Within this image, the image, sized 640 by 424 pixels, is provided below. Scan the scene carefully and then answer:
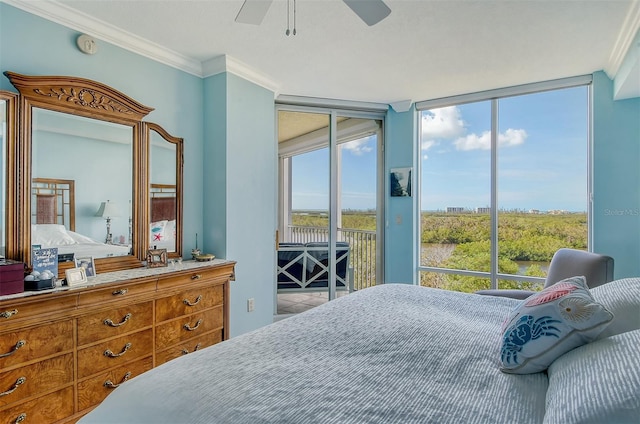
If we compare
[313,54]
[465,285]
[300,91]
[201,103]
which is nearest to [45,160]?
[201,103]

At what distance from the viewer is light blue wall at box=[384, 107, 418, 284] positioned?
3992 millimetres

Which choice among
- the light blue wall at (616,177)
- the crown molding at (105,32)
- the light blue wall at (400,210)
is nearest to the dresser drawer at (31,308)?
the crown molding at (105,32)

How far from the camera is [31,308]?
1688 mm

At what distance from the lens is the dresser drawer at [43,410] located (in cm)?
164

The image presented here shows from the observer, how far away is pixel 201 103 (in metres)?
3.02

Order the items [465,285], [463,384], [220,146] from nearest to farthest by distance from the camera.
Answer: [463,384], [220,146], [465,285]

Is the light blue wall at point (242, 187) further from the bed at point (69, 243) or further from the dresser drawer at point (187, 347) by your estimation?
the bed at point (69, 243)

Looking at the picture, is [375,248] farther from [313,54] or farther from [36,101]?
[36,101]

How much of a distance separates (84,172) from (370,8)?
6.64 feet

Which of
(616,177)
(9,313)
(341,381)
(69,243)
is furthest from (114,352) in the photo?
(616,177)

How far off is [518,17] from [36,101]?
9.80 ft

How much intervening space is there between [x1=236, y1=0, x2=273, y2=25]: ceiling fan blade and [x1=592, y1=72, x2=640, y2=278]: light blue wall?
10.0ft

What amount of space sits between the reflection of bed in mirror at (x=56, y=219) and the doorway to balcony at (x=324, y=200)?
75.2 inches

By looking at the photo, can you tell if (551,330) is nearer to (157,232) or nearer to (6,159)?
(157,232)
